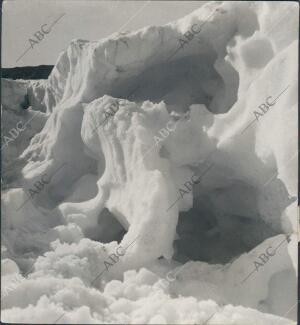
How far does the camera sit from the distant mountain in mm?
4675

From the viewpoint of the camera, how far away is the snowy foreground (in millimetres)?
2455

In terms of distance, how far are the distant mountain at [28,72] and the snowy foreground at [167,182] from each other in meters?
1.06

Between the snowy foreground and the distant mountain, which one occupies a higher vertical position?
the distant mountain

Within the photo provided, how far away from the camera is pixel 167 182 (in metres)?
2.80

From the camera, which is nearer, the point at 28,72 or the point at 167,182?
the point at 167,182

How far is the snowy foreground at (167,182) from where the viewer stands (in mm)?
2455

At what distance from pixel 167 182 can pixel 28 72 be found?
2439mm

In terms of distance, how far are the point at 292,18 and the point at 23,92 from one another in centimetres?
218

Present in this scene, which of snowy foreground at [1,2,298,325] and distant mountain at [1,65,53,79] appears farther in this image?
distant mountain at [1,65,53,79]

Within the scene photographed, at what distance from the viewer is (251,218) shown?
3271mm

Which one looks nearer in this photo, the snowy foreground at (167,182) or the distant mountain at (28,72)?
the snowy foreground at (167,182)

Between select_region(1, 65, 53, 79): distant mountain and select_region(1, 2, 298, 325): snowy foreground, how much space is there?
1062 millimetres

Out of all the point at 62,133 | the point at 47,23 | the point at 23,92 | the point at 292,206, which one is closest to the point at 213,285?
the point at 292,206

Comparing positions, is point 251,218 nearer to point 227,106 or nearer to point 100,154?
point 227,106
